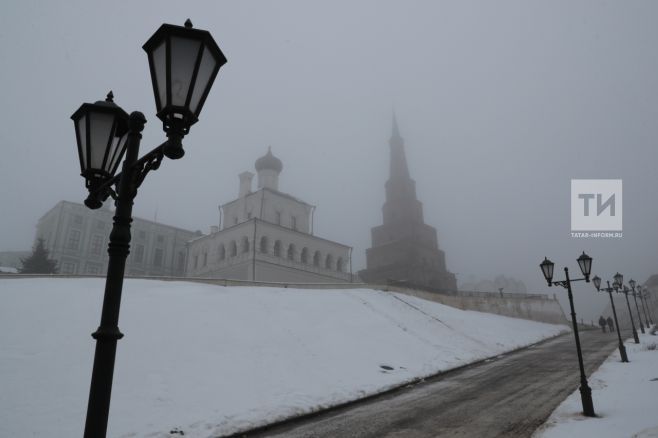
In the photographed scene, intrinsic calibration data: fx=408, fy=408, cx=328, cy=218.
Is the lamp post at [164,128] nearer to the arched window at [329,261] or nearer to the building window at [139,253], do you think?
the arched window at [329,261]

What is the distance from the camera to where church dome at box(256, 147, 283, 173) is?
158 feet

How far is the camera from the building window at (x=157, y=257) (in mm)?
60056

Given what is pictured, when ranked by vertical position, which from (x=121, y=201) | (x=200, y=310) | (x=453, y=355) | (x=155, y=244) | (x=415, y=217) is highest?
(x=415, y=217)

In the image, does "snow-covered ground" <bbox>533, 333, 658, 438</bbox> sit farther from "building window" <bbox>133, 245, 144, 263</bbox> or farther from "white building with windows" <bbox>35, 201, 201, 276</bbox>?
"building window" <bbox>133, 245, 144, 263</bbox>

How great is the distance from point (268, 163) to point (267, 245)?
1294 cm

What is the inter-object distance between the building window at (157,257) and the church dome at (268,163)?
2352 centimetres

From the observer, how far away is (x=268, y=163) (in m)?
48.3

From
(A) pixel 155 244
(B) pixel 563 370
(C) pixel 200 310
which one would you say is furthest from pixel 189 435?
(A) pixel 155 244

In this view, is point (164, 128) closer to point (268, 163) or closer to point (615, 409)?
point (615, 409)

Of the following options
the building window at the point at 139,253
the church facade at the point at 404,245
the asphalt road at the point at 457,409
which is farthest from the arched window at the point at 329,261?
the building window at the point at 139,253

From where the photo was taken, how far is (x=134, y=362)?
11.8 metres

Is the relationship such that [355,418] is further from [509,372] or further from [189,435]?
[509,372]

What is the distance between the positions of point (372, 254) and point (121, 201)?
69.7 meters

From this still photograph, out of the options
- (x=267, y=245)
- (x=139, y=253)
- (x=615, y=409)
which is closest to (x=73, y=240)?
(x=139, y=253)
